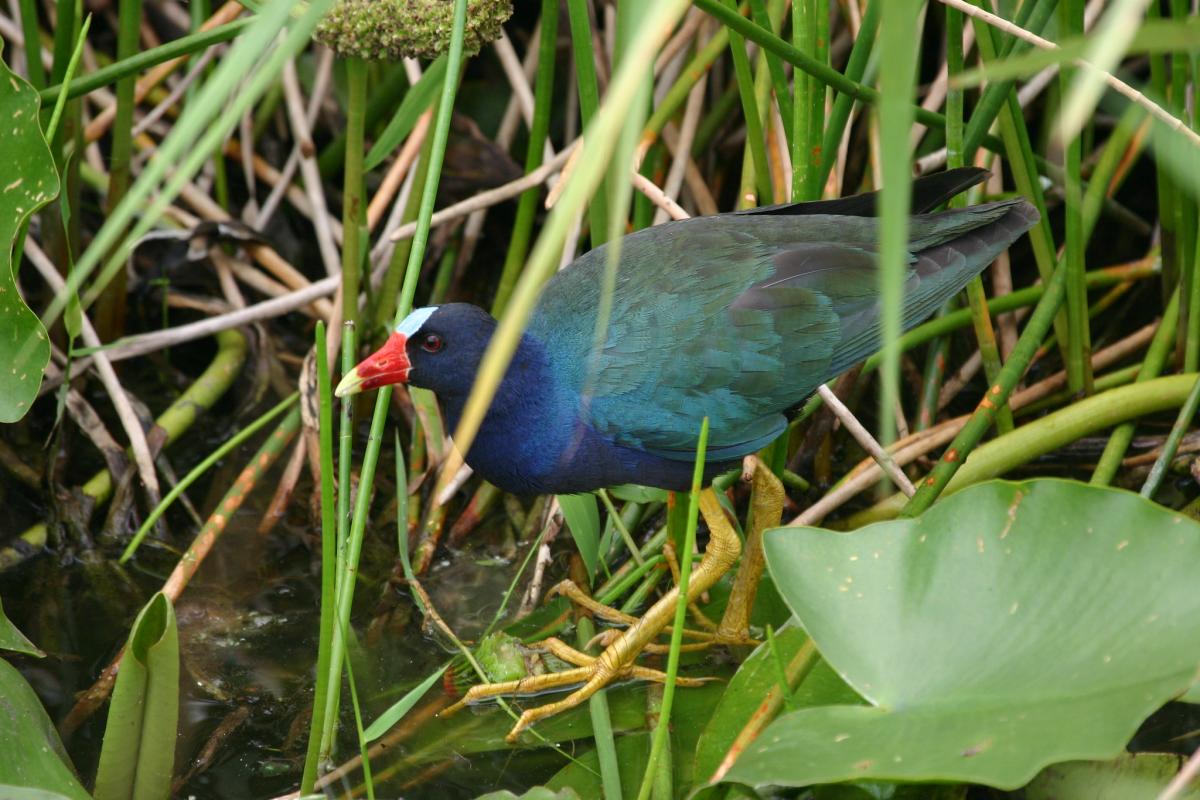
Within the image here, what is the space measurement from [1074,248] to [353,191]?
106cm

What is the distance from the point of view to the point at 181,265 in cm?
247

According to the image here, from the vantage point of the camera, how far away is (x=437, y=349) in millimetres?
1638

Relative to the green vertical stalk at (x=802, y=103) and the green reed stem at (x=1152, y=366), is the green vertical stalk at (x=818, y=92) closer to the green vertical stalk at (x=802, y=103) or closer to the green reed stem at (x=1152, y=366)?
the green vertical stalk at (x=802, y=103)

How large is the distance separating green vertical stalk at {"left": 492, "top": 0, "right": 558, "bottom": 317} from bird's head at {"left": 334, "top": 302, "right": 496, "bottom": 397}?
441 mm

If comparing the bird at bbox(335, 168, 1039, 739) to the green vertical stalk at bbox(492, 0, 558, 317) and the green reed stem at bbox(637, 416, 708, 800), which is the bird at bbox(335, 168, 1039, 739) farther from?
the green reed stem at bbox(637, 416, 708, 800)

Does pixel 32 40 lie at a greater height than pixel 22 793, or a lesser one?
greater

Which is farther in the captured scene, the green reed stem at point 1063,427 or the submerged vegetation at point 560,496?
the green reed stem at point 1063,427

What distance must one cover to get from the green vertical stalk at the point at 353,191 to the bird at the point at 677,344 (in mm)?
306

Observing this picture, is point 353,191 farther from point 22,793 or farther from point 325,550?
point 22,793

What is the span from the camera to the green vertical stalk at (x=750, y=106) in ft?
5.27

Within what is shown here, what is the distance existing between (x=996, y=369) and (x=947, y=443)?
20cm

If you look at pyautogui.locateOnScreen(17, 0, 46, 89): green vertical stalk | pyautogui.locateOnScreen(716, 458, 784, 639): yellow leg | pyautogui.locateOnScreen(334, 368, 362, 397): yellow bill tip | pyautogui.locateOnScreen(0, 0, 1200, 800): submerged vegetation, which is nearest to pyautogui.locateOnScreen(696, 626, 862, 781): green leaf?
pyautogui.locateOnScreen(0, 0, 1200, 800): submerged vegetation

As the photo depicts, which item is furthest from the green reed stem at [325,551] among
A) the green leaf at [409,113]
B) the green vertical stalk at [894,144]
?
the green leaf at [409,113]

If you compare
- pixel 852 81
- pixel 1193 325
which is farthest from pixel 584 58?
pixel 1193 325
